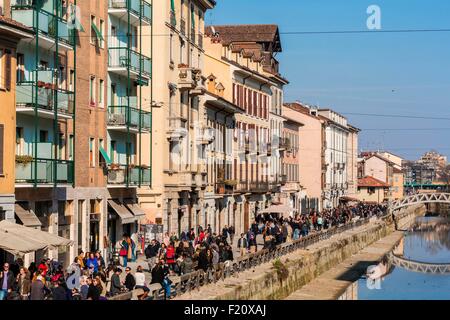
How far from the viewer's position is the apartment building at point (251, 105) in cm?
7056

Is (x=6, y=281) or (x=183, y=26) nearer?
(x=6, y=281)

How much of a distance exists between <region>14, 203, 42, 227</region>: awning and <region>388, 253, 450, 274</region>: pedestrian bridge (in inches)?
1825

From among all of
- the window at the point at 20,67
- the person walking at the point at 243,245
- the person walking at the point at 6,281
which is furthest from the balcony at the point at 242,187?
the person walking at the point at 6,281

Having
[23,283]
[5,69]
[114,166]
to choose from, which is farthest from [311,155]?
[23,283]

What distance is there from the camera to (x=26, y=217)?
32.8 metres

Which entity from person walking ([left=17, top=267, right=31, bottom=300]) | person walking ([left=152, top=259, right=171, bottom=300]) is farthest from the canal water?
person walking ([left=17, top=267, right=31, bottom=300])

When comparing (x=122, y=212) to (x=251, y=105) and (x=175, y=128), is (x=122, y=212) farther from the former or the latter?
(x=251, y=105)

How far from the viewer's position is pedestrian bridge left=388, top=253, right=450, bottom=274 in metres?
74.4

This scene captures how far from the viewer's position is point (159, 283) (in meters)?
30.5

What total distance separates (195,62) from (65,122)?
75.7 ft

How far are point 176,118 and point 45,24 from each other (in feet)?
63.3

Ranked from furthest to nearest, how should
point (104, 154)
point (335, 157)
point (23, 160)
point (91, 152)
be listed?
point (335, 157)
point (104, 154)
point (91, 152)
point (23, 160)

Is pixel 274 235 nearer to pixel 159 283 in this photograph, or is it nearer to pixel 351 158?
pixel 159 283

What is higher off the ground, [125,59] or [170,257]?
[125,59]
